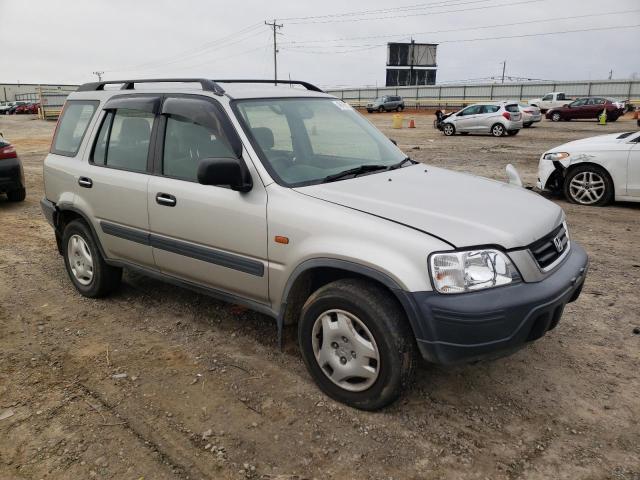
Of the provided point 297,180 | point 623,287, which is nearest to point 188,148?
point 297,180

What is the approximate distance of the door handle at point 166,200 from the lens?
12.2 feet

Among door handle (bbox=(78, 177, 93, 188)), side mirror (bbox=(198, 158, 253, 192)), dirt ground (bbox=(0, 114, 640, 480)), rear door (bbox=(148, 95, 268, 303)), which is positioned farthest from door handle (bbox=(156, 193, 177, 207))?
dirt ground (bbox=(0, 114, 640, 480))

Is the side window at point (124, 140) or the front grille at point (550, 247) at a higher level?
the side window at point (124, 140)

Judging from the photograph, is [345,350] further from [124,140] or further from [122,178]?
[124,140]

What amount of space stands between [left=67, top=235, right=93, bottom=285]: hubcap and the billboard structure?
231 ft

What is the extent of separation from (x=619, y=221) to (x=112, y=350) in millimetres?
6872

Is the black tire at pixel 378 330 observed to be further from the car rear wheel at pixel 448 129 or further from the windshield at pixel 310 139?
the car rear wheel at pixel 448 129

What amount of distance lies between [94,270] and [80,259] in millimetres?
272

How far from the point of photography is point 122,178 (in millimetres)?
4105

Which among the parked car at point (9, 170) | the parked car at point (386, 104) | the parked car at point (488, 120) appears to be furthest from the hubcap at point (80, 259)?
the parked car at point (386, 104)

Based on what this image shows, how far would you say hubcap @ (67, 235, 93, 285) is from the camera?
4.69 metres

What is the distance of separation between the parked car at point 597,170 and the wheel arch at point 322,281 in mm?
6586

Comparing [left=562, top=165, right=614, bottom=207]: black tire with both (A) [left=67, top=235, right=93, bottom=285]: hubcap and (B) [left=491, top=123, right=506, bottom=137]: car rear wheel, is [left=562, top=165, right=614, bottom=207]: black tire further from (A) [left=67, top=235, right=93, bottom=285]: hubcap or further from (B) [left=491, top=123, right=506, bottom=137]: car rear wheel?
(B) [left=491, top=123, right=506, bottom=137]: car rear wheel

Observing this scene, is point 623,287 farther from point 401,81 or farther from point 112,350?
point 401,81
